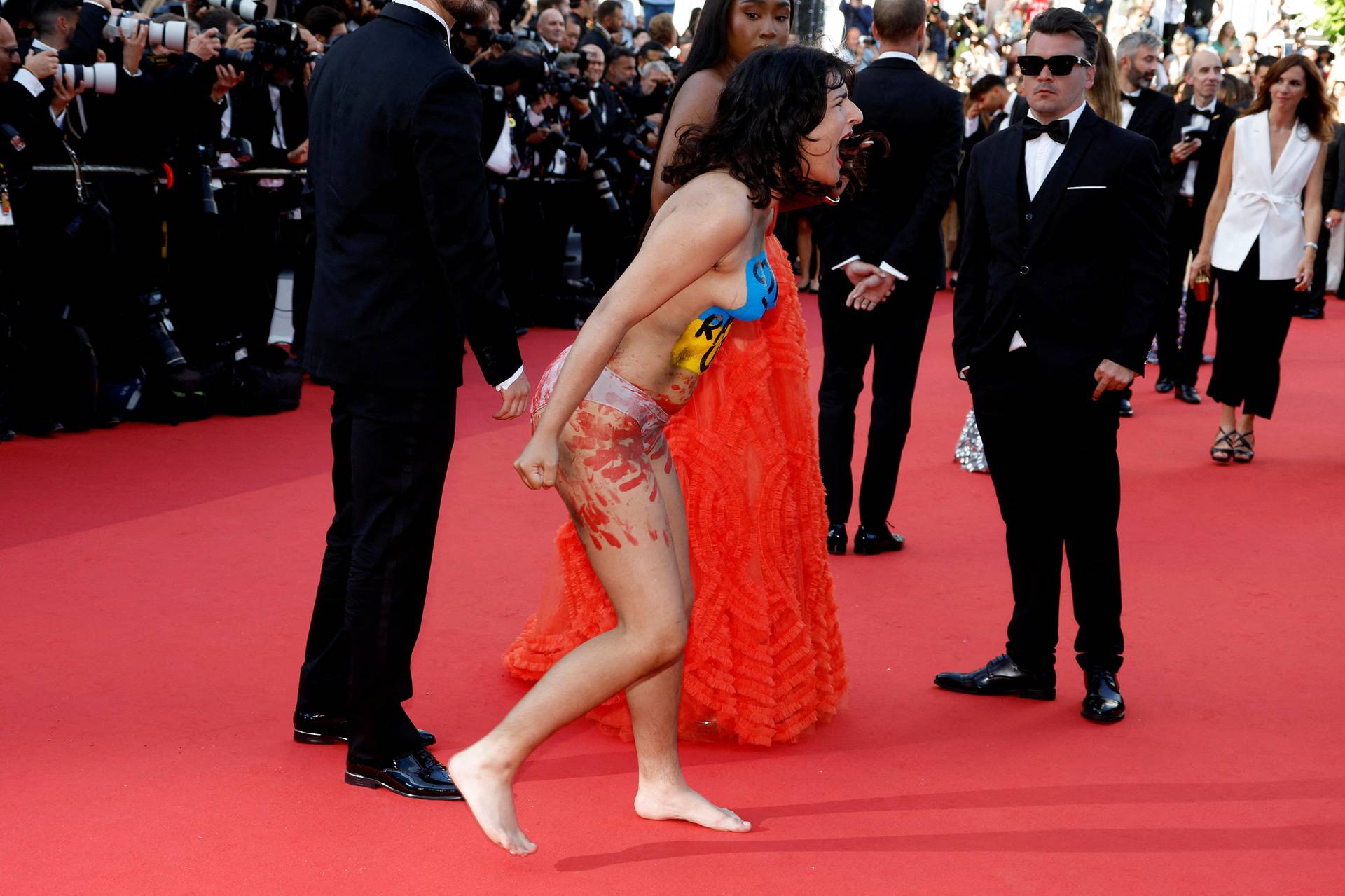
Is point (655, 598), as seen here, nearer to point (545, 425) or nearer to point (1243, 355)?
point (545, 425)

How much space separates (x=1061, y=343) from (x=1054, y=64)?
73 centimetres

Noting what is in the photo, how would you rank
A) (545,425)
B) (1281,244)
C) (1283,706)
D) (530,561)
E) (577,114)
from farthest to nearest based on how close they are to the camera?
(577,114) → (1281,244) → (530,561) → (1283,706) → (545,425)

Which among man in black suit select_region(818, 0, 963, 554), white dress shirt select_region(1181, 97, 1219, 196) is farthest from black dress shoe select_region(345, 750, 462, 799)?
white dress shirt select_region(1181, 97, 1219, 196)

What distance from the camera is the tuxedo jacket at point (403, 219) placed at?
2.92 meters

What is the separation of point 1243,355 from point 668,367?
4.89m

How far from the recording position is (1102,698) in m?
3.76

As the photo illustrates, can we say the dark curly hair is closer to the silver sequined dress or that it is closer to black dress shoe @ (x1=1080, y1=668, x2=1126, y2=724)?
black dress shoe @ (x1=1080, y1=668, x2=1126, y2=724)

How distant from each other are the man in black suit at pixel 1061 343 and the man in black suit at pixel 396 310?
1.47 metres

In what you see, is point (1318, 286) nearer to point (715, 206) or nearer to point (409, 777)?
point (715, 206)

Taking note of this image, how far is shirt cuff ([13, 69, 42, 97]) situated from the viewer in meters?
6.22

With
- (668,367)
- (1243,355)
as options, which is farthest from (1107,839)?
(1243,355)

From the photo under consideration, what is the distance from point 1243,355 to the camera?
6926mm

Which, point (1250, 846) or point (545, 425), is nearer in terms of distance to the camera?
point (545, 425)

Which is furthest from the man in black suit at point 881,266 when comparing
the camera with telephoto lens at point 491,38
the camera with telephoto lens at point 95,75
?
the camera with telephoto lens at point 95,75
